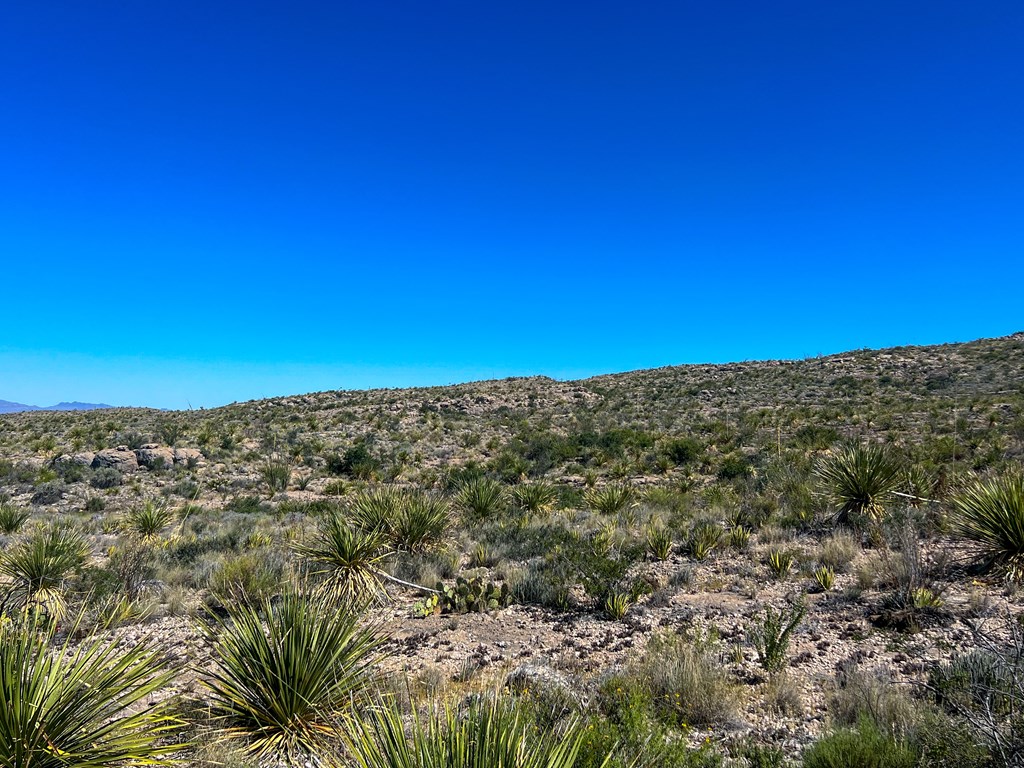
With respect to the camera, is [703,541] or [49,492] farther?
[49,492]

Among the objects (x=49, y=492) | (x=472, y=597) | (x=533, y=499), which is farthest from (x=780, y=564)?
(x=49, y=492)

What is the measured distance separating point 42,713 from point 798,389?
3646 centimetres

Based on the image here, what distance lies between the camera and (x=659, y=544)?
30.2 ft

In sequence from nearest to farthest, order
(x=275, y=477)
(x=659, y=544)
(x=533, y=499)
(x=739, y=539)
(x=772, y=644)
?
(x=772, y=644)
(x=659, y=544)
(x=739, y=539)
(x=533, y=499)
(x=275, y=477)

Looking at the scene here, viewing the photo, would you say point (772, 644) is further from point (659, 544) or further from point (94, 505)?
point (94, 505)

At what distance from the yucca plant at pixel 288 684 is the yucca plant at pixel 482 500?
25.3 ft

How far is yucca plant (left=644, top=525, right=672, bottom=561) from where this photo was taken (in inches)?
360

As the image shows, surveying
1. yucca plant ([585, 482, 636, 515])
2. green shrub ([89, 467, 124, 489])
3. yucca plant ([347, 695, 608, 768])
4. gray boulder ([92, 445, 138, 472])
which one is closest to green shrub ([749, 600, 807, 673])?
yucca plant ([347, 695, 608, 768])

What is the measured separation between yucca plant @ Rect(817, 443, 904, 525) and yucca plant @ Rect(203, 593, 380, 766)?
902 cm

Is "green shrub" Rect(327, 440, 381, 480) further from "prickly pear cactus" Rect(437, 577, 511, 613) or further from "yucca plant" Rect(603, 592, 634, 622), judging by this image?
"yucca plant" Rect(603, 592, 634, 622)

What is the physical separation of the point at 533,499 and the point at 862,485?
6735mm

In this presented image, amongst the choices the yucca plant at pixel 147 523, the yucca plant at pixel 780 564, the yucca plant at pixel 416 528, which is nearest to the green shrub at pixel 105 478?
the yucca plant at pixel 147 523

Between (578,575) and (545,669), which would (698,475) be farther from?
(545,669)

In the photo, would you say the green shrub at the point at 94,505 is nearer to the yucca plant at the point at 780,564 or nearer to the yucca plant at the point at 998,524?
the yucca plant at the point at 780,564
